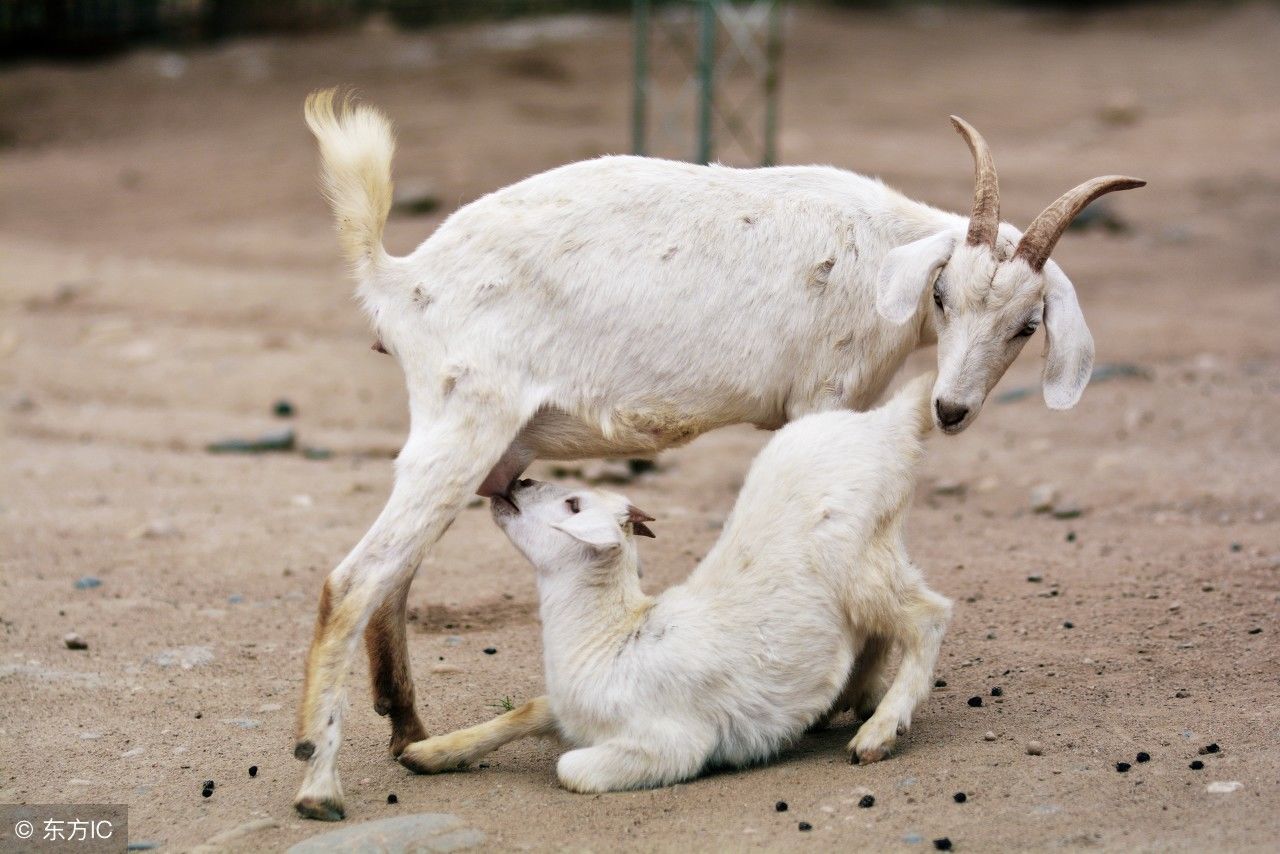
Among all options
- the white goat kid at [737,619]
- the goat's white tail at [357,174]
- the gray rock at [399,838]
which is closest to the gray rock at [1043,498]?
the white goat kid at [737,619]

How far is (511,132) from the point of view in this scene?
16984mm

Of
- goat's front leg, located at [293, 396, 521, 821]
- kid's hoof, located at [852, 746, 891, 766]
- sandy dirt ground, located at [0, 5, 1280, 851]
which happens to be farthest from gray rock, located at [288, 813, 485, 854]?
kid's hoof, located at [852, 746, 891, 766]

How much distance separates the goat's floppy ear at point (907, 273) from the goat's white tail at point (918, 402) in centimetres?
23

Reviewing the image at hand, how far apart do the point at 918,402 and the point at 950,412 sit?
222 millimetres

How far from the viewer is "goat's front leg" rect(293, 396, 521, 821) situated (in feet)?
14.0

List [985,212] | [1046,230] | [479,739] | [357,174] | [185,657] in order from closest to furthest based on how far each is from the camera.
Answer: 1. [479,739]
2. [1046,230]
3. [985,212]
4. [357,174]
5. [185,657]

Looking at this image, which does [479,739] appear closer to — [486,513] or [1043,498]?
[486,513]

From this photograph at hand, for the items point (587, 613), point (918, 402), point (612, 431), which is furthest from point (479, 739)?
point (918, 402)

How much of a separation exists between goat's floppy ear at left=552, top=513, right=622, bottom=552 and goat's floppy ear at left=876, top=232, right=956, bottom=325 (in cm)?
110

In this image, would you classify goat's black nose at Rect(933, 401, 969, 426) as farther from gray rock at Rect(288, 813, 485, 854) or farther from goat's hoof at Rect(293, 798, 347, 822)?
goat's hoof at Rect(293, 798, 347, 822)

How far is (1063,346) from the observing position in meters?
4.68

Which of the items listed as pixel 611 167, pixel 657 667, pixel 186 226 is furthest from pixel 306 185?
pixel 657 667

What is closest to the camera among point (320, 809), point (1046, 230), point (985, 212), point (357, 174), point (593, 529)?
point (320, 809)

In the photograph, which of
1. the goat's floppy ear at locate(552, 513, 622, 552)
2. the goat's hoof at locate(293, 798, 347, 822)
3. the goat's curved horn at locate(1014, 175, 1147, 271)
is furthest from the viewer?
the goat's curved horn at locate(1014, 175, 1147, 271)
